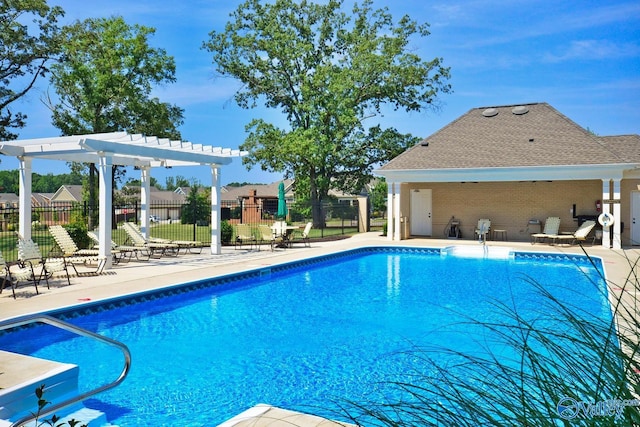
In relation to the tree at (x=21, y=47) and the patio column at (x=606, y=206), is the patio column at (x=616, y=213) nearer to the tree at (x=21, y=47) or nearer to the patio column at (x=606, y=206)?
the patio column at (x=606, y=206)

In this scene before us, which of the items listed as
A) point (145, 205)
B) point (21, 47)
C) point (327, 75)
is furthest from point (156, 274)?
point (21, 47)

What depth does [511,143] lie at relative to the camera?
76.3ft

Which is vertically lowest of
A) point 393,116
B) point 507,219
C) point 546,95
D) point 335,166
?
point 507,219

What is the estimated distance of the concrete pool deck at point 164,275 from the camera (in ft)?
31.5

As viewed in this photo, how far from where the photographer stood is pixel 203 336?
8.86m

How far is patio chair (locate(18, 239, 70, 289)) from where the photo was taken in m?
11.8

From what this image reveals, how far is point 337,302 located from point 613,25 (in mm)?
25828

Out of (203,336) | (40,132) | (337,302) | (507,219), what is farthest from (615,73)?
(40,132)

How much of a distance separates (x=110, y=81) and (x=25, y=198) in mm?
19080

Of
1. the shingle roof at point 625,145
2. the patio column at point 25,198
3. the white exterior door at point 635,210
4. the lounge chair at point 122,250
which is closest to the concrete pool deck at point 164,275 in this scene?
the lounge chair at point 122,250

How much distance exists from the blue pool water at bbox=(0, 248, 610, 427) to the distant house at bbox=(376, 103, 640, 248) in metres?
6.99

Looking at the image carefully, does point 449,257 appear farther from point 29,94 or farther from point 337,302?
point 29,94

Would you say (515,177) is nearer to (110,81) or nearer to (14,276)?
(14,276)

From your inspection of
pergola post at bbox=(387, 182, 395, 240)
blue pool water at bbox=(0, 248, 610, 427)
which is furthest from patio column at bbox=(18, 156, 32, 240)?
pergola post at bbox=(387, 182, 395, 240)
